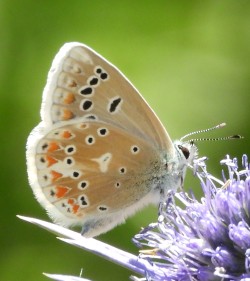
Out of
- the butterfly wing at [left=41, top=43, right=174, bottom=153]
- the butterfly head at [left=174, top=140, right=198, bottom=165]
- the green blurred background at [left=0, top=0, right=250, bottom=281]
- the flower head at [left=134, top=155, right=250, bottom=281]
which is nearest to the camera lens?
the flower head at [left=134, top=155, right=250, bottom=281]

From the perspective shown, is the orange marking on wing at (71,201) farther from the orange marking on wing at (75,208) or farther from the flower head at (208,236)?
the flower head at (208,236)

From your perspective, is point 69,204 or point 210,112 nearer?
point 69,204

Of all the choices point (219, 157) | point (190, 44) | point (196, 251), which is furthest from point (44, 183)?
point (190, 44)

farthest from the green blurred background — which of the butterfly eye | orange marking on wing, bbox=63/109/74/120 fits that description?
orange marking on wing, bbox=63/109/74/120

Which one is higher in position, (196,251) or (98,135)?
(98,135)

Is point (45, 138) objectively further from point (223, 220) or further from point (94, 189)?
point (223, 220)

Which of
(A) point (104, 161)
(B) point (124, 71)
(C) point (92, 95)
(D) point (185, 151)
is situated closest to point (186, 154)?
(D) point (185, 151)

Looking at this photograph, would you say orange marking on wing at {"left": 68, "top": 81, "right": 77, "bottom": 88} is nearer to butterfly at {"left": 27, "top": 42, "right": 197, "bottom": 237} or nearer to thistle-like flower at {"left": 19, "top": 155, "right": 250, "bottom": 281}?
butterfly at {"left": 27, "top": 42, "right": 197, "bottom": 237}
